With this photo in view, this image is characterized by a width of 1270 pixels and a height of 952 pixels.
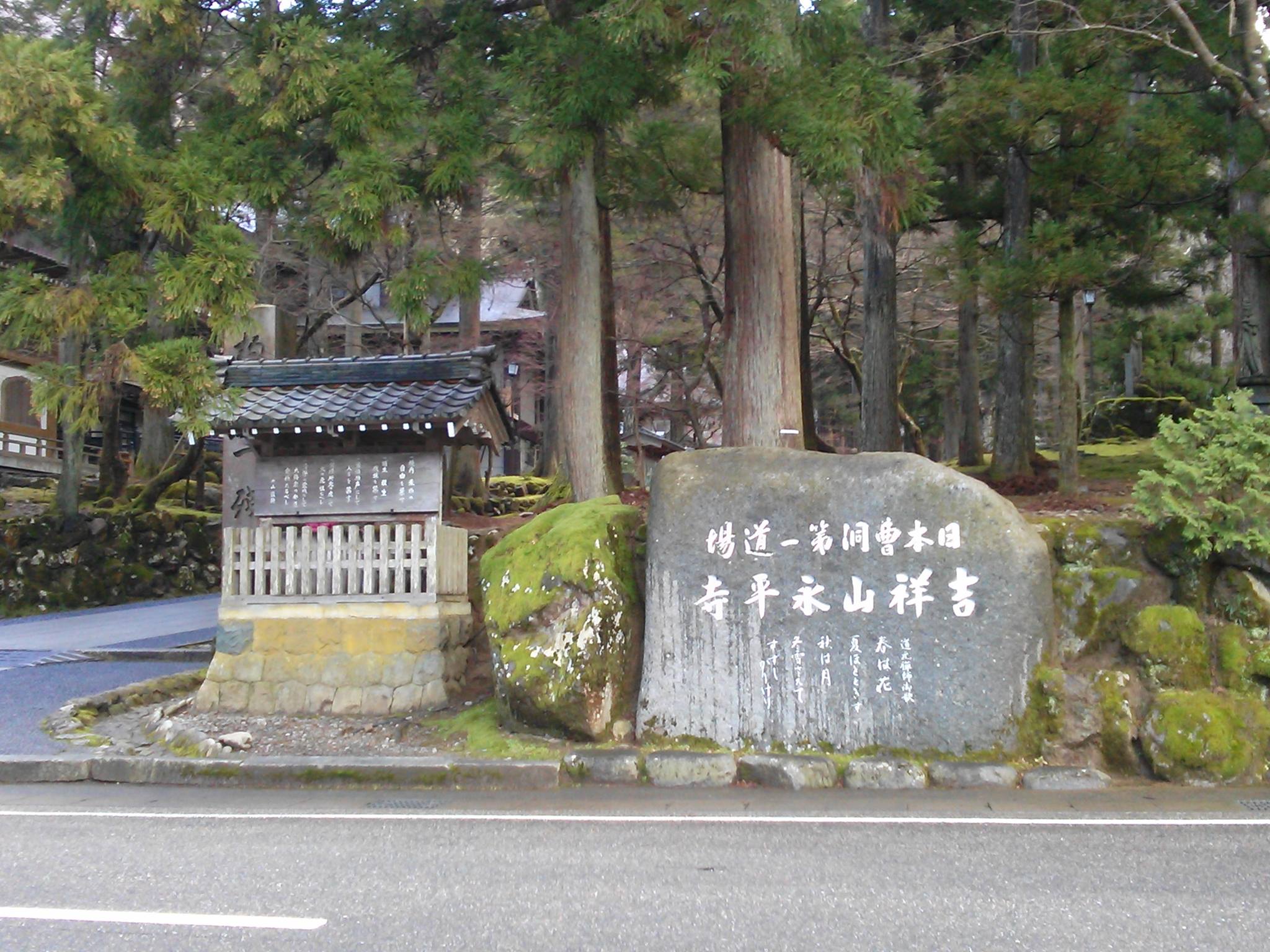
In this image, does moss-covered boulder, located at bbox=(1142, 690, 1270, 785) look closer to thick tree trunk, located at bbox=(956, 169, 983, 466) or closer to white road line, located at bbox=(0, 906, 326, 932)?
white road line, located at bbox=(0, 906, 326, 932)

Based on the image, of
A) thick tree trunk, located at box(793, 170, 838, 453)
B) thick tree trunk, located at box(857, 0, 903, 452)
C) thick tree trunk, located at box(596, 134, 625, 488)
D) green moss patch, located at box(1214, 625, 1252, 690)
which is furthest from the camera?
thick tree trunk, located at box(793, 170, 838, 453)

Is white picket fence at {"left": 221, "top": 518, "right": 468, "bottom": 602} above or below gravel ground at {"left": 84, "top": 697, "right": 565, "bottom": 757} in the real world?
above

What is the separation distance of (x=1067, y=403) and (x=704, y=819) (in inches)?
329

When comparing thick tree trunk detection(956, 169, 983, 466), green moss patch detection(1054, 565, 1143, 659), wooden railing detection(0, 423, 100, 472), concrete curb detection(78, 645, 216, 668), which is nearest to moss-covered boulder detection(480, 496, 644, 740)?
green moss patch detection(1054, 565, 1143, 659)

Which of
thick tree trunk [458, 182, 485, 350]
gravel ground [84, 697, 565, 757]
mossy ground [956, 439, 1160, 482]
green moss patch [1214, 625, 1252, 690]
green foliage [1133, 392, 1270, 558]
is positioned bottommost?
gravel ground [84, 697, 565, 757]

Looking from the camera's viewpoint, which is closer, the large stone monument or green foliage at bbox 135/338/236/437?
the large stone monument

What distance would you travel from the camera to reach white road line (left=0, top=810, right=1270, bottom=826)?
21.7 ft

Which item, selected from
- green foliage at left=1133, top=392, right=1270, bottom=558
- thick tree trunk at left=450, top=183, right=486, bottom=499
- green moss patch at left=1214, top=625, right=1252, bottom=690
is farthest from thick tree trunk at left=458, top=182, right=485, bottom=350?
green moss patch at left=1214, top=625, right=1252, bottom=690

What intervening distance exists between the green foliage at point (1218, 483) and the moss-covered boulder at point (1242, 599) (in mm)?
273

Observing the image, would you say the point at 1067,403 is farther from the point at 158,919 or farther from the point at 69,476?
the point at 69,476

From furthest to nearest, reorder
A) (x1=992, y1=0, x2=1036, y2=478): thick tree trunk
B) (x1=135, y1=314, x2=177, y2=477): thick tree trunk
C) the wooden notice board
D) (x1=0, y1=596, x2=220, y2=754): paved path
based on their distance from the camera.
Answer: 1. (x1=135, y1=314, x2=177, y2=477): thick tree trunk
2. (x1=992, y1=0, x2=1036, y2=478): thick tree trunk
3. (x1=0, y1=596, x2=220, y2=754): paved path
4. the wooden notice board

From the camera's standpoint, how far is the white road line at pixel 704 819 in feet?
21.7

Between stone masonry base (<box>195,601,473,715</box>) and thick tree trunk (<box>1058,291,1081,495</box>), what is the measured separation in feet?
26.5

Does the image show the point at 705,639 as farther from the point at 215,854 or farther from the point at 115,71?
the point at 115,71
